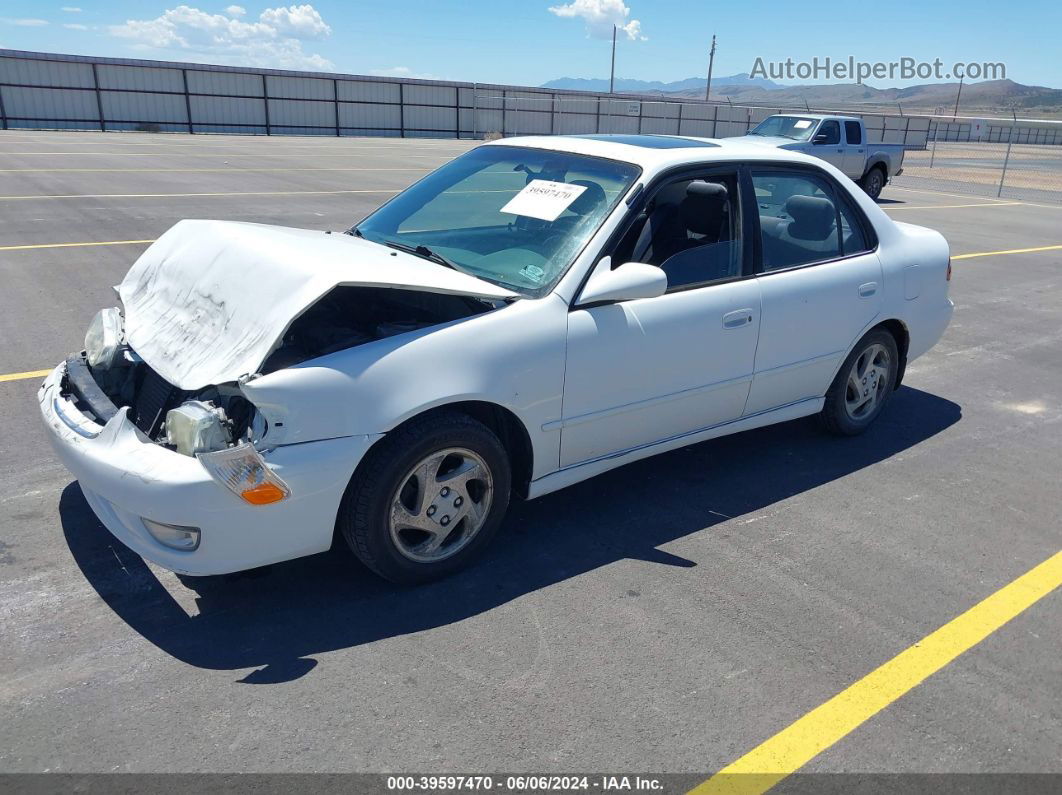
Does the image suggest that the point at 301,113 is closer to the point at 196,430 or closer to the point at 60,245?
the point at 60,245

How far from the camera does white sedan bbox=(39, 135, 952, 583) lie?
2.97m

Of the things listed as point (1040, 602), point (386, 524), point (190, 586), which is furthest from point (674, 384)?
point (190, 586)

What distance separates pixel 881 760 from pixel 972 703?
1.66 ft

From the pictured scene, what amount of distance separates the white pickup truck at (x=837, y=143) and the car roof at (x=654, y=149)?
13063mm

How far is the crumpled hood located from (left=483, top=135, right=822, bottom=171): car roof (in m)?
1.04

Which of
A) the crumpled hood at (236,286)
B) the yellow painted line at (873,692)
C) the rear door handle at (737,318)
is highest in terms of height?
the crumpled hood at (236,286)

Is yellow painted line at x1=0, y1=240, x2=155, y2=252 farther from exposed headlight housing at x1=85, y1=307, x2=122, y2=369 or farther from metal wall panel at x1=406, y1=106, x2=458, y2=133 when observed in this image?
metal wall panel at x1=406, y1=106, x2=458, y2=133

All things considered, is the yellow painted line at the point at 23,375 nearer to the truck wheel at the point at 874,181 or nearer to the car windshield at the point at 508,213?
the car windshield at the point at 508,213

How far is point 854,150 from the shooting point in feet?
58.2

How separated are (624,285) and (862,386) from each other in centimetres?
229

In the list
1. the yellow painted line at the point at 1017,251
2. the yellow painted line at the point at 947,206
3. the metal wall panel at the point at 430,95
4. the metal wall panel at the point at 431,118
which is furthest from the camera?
the metal wall panel at the point at 431,118

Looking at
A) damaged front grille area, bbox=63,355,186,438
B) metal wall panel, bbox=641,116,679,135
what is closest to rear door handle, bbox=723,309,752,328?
damaged front grille area, bbox=63,355,186,438

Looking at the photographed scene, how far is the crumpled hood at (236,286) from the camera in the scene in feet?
10.1

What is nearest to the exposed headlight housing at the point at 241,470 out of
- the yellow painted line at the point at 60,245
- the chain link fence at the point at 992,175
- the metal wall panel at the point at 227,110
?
the yellow painted line at the point at 60,245
